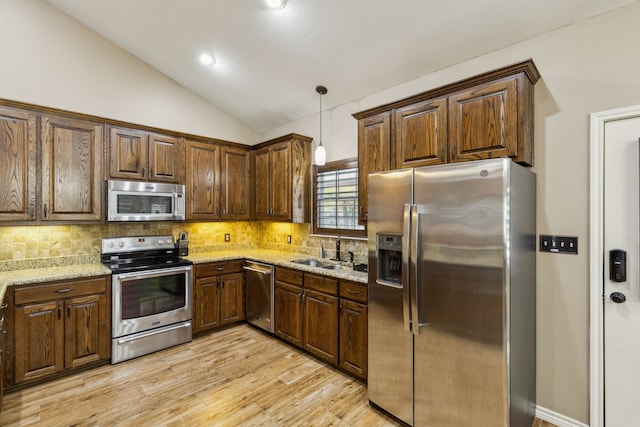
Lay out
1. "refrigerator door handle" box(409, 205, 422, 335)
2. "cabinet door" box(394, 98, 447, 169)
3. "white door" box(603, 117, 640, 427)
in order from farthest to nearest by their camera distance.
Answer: "cabinet door" box(394, 98, 447, 169), "refrigerator door handle" box(409, 205, 422, 335), "white door" box(603, 117, 640, 427)

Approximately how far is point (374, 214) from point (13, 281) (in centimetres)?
293

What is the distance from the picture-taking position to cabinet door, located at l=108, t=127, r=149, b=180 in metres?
3.28

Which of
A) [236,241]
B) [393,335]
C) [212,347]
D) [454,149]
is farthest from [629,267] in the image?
[236,241]

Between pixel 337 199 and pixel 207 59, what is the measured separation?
2.10m

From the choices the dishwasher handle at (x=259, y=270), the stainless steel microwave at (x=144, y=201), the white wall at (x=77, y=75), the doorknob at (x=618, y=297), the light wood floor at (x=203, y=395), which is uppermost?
the white wall at (x=77, y=75)

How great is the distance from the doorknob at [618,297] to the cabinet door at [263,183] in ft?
11.0

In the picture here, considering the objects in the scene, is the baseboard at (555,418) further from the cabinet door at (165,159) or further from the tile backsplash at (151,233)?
the cabinet door at (165,159)

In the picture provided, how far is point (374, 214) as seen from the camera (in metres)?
2.36

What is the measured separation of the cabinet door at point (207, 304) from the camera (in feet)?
11.9

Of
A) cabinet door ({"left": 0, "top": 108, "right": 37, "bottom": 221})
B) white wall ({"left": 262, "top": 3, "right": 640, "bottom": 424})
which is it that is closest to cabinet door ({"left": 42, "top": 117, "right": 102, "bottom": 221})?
cabinet door ({"left": 0, "top": 108, "right": 37, "bottom": 221})

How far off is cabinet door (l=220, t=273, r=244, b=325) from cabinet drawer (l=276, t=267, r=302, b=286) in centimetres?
74

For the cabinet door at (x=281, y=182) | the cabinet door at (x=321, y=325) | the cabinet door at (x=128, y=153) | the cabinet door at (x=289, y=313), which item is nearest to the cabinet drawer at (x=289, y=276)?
the cabinet door at (x=289, y=313)

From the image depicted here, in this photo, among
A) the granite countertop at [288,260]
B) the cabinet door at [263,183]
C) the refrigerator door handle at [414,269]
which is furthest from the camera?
the cabinet door at [263,183]

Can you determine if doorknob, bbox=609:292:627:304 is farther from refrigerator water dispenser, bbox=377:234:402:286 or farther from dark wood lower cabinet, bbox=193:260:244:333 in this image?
dark wood lower cabinet, bbox=193:260:244:333
